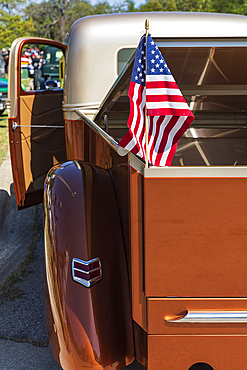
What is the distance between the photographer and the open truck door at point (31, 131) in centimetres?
396

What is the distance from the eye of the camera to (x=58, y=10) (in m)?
63.0

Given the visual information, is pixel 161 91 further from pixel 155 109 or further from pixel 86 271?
pixel 86 271

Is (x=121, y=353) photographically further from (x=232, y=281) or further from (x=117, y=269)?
(x=232, y=281)

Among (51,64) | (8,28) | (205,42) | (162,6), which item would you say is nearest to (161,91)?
(205,42)

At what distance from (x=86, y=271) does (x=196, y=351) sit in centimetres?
63

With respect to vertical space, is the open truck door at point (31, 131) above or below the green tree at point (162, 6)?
below

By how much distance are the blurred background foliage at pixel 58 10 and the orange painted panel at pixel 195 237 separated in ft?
106

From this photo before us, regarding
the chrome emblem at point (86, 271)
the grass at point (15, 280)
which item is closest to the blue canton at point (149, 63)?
the chrome emblem at point (86, 271)

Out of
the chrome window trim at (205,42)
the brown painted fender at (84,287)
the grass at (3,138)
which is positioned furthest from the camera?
the grass at (3,138)

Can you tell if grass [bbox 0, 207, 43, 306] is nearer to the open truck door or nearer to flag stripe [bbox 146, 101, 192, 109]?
the open truck door

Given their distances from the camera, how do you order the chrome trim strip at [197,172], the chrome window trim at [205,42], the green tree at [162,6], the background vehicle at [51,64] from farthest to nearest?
the green tree at [162,6] < the background vehicle at [51,64] < the chrome window trim at [205,42] < the chrome trim strip at [197,172]

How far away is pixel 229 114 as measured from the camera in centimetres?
374

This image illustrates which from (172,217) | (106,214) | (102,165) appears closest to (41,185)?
(102,165)

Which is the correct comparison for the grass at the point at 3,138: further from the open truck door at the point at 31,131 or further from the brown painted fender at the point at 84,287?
the brown painted fender at the point at 84,287
